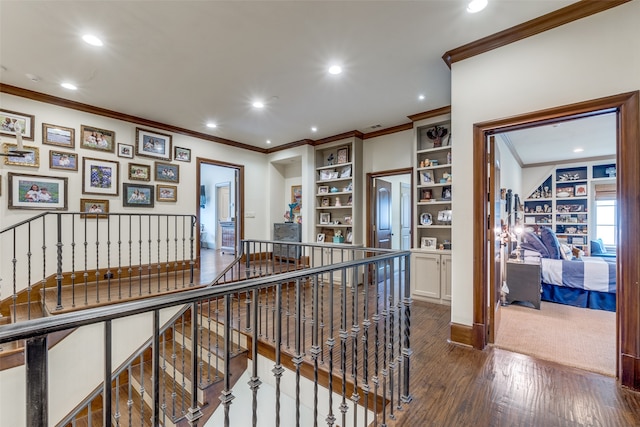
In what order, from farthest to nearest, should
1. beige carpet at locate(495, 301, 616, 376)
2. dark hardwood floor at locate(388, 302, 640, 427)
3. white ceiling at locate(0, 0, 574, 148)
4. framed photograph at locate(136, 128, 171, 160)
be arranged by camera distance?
1. framed photograph at locate(136, 128, 171, 160)
2. beige carpet at locate(495, 301, 616, 376)
3. white ceiling at locate(0, 0, 574, 148)
4. dark hardwood floor at locate(388, 302, 640, 427)

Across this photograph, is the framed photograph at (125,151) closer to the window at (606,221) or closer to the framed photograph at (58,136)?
the framed photograph at (58,136)

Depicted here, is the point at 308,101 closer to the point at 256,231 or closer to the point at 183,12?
the point at 183,12

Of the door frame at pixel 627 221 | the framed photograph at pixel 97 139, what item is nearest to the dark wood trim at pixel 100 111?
the framed photograph at pixel 97 139

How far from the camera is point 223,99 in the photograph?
12.7 feet

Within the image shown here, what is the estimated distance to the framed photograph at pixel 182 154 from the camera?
512 cm

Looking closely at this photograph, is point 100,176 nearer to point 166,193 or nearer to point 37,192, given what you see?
point 37,192

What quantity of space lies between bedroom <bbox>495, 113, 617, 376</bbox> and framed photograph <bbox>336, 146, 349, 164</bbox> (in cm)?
251

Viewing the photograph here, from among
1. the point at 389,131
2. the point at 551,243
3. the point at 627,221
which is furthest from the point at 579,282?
the point at 389,131

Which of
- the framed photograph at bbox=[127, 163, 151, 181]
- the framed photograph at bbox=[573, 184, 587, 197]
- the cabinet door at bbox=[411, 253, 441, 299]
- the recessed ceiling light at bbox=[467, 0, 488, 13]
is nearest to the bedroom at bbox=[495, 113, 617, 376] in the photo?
the framed photograph at bbox=[573, 184, 587, 197]

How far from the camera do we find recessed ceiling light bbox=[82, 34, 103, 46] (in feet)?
8.30

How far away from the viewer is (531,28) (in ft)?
7.58

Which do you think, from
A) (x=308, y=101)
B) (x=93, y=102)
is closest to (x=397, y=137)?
(x=308, y=101)

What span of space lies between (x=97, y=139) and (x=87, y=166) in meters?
0.43

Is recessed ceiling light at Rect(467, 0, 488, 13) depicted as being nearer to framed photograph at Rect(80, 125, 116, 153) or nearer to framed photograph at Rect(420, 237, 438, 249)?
framed photograph at Rect(420, 237, 438, 249)
